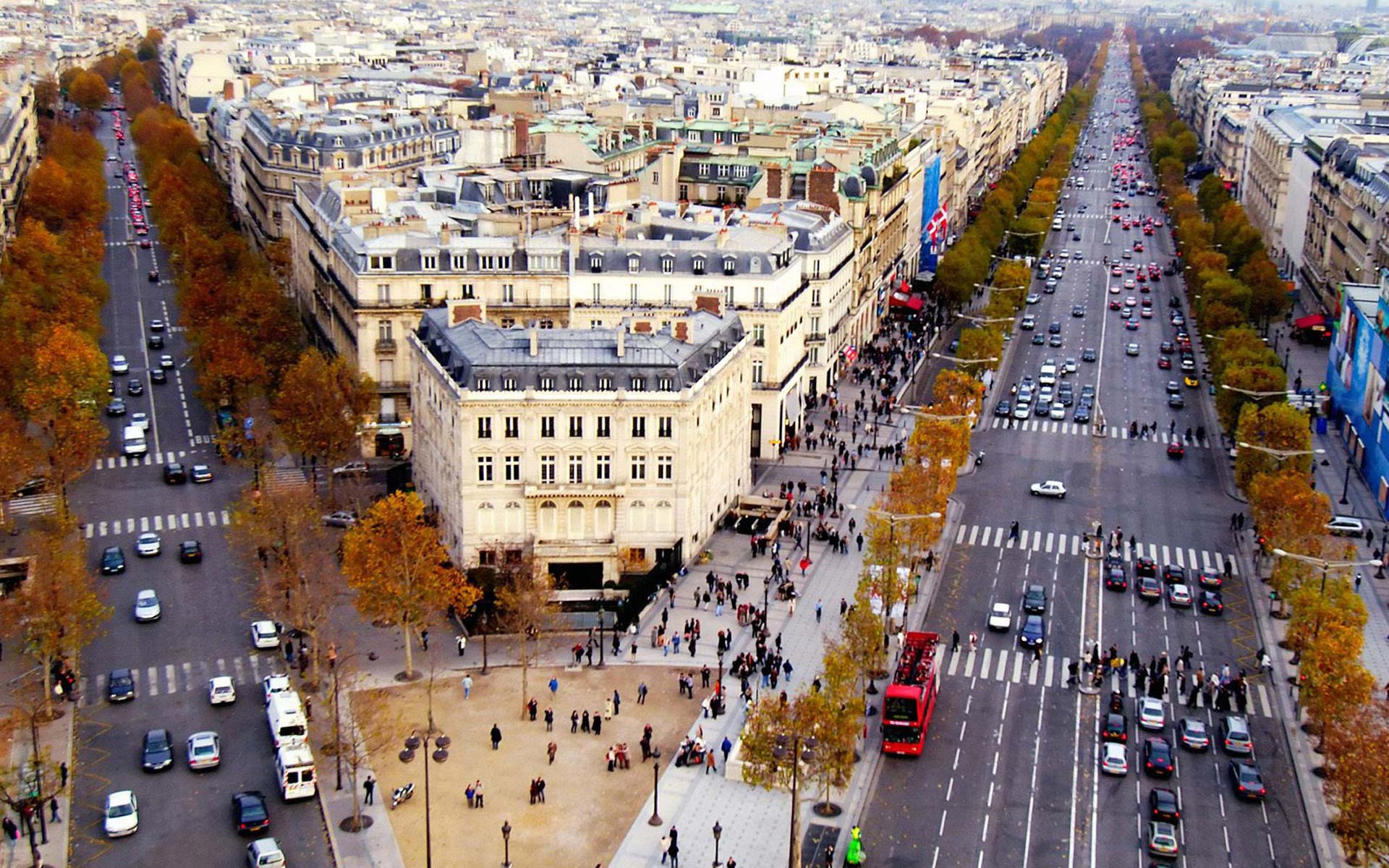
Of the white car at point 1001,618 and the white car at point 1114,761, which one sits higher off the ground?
the white car at point 1114,761

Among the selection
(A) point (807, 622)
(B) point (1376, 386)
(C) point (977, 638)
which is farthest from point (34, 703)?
(B) point (1376, 386)

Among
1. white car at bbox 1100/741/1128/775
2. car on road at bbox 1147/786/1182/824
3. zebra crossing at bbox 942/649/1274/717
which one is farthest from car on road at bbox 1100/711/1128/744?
zebra crossing at bbox 942/649/1274/717

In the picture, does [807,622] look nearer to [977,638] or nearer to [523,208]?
[977,638]

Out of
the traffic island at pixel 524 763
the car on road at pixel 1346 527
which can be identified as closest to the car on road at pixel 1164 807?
the traffic island at pixel 524 763

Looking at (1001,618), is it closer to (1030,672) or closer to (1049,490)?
(1030,672)

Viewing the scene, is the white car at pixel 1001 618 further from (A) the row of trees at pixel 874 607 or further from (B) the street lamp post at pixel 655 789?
(B) the street lamp post at pixel 655 789

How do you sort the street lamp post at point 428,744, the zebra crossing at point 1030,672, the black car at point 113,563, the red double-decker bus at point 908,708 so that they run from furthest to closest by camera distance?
the black car at point 113,563
the zebra crossing at point 1030,672
the red double-decker bus at point 908,708
the street lamp post at point 428,744

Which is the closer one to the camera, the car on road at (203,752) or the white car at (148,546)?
the car on road at (203,752)

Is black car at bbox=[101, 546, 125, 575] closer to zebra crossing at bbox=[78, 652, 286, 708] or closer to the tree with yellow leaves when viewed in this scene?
zebra crossing at bbox=[78, 652, 286, 708]
